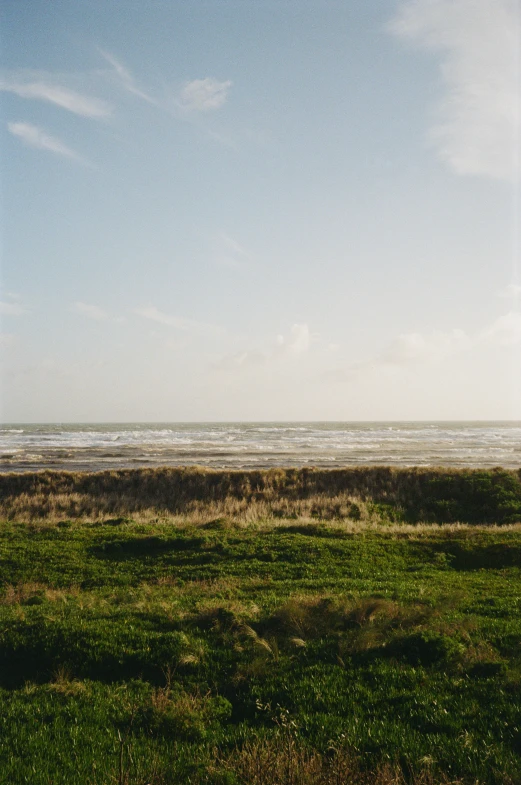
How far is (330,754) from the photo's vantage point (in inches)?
287

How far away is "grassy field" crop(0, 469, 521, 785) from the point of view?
23.4 ft

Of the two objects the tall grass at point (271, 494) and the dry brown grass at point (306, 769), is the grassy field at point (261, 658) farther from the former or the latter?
the tall grass at point (271, 494)

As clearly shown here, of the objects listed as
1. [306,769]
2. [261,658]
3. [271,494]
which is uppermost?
[306,769]

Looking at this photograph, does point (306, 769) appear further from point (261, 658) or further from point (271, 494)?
point (271, 494)

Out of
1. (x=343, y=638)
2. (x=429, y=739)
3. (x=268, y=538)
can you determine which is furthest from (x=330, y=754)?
(x=268, y=538)

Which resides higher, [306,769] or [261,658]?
[306,769]

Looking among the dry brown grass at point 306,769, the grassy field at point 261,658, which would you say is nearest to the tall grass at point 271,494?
the grassy field at point 261,658

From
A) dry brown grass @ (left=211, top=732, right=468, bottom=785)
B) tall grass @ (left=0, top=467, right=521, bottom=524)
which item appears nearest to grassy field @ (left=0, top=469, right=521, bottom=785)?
dry brown grass @ (left=211, top=732, right=468, bottom=785)

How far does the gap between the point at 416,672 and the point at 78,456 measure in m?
72.3

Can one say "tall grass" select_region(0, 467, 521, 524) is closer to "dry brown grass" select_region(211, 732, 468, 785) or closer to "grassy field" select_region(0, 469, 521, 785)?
"grassy field" select_region(0, 469, 521, 785)

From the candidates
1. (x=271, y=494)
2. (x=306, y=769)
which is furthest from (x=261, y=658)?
(x=271, y=494)

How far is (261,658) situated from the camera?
34.1 ft

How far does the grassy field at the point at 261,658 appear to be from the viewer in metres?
7.12

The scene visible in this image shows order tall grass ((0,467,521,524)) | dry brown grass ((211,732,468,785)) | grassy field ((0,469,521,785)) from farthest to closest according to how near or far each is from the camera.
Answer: tall grass ((0,467,521,524)), grassy field ((0,469,521,785)), dry brown grass ((211,732,468,785))
